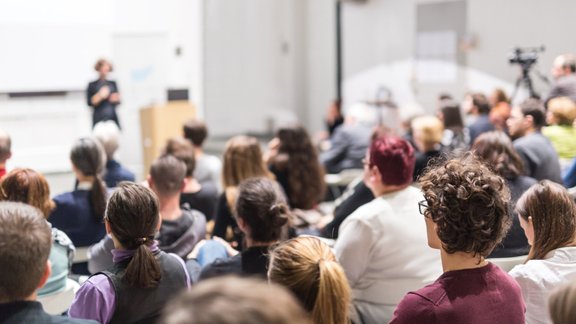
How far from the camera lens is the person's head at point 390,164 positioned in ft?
10.5

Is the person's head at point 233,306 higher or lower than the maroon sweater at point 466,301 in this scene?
higher

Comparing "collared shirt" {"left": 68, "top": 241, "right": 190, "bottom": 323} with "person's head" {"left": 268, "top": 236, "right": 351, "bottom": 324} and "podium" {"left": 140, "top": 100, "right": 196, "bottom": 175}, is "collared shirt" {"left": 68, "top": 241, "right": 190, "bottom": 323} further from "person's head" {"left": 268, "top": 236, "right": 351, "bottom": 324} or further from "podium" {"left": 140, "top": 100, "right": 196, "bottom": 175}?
"podium" {"left": 140, "top": 100, "right": 196, "bottom": 175}

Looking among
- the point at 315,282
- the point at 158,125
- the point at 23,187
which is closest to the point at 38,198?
the point at 23,187

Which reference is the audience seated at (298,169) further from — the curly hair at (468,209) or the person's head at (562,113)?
the curly hair at (468,209)

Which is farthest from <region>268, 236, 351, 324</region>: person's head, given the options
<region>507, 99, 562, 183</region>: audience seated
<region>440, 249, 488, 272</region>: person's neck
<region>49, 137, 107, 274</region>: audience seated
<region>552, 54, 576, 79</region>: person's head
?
<region>552, 54, 576, 79</region>: person's head

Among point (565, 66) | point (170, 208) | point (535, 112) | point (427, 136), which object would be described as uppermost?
point (565, 66)

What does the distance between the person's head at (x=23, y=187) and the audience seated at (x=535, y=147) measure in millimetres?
3036

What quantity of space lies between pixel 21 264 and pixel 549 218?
180 centimetres

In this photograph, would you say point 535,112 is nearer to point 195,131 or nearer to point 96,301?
point 195,131

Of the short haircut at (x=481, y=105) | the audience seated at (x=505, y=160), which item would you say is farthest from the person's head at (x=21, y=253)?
the short haircut at (x=481, y=105)

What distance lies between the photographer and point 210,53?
1062cm

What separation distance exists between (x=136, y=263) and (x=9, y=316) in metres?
0.71

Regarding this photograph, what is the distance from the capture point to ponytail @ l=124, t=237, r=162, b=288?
2.36m

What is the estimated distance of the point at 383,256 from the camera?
296 cm
